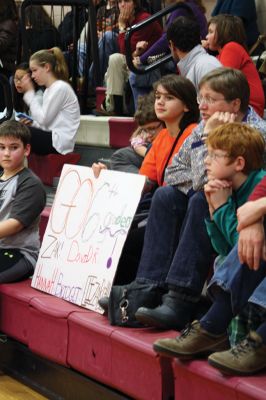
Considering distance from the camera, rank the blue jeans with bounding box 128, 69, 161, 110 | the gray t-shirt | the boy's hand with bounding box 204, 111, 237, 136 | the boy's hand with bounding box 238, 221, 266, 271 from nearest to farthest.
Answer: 1. the boy's hand with bounding box 238, 221, 266, 271
2. the boy's hand with bounding box 204, 111, 237, 136
3. the gray t-shirt
4. the blue jeans with bounding box 128, 69, 161, 110

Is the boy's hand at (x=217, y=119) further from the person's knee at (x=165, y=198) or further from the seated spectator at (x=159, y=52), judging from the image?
the seated spectator at (x=159, y=52)

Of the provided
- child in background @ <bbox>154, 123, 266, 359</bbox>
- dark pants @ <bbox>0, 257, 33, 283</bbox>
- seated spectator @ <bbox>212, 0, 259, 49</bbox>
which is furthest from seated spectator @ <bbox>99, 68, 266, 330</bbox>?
seated spectator @ <bbox>212, 0, 259, 49</bbox>

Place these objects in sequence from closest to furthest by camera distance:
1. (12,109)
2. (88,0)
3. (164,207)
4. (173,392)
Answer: (173,392), (164,207), (12,109), (88,0)

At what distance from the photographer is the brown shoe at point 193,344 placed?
3137mm

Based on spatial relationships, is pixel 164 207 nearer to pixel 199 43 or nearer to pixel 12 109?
pixel 199 43

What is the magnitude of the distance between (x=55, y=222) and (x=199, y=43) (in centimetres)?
172

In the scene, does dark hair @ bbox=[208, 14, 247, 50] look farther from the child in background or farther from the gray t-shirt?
the child in background

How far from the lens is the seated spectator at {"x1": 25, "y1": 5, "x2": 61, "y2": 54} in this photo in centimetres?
796

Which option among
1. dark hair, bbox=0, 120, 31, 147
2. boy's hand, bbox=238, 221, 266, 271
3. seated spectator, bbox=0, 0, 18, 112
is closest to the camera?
boy's hand, bbox=238, 221, 266, 271

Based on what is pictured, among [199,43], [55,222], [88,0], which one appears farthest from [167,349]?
[88,0]

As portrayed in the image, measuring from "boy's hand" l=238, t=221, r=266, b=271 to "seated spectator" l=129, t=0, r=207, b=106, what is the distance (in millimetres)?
3644

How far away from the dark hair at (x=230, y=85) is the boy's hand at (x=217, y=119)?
0.08 metres

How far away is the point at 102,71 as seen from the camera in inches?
309

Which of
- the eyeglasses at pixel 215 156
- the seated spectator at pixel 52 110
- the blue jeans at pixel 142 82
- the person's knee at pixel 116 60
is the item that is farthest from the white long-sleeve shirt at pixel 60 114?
the eyeglasses at pixel 215 156
